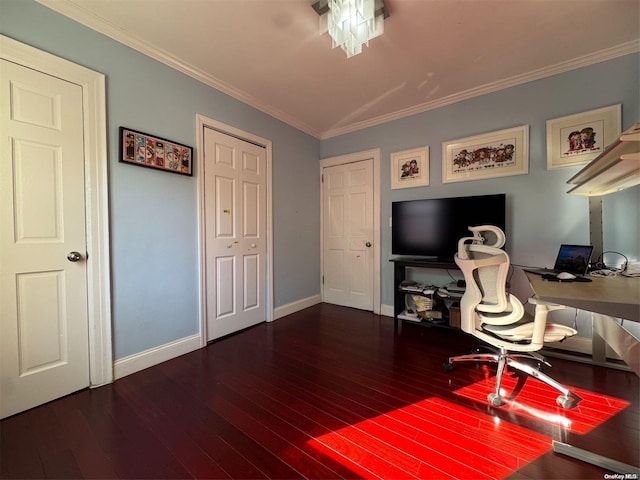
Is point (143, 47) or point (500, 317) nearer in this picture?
point (500, 317)

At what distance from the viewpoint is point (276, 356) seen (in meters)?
2.30

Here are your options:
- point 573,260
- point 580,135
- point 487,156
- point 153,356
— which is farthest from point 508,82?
point 153,356

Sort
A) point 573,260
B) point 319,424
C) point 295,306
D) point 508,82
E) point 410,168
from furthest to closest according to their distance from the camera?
point 295,306
point 410,168
point 508,82
point 573,260
point 319,424

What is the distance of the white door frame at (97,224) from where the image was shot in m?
1.78

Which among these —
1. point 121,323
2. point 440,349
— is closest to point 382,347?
point 440,349

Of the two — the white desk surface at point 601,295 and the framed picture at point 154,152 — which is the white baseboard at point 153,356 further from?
the white desk surface at point 601,295

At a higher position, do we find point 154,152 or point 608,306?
point 154,152

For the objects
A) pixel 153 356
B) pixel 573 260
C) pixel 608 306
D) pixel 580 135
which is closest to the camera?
pixel 608 306

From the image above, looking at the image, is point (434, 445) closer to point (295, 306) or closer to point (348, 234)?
point (295, 306)

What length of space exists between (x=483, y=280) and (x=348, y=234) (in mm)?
2107

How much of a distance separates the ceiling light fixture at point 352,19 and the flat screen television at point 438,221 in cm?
173

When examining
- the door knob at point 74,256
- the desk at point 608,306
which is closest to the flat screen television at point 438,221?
the desk at point 608,306

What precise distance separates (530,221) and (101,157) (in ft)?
12.1

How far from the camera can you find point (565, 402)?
1542mm
